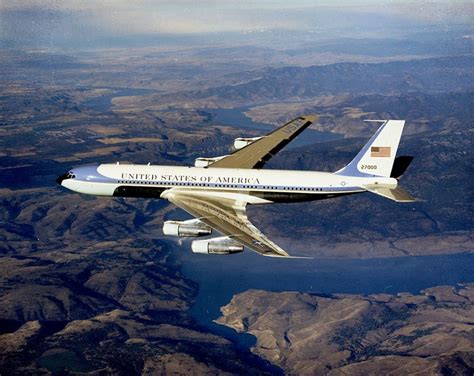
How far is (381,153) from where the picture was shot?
8925 centimetres

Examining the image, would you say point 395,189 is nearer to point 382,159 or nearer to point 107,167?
point 382,159

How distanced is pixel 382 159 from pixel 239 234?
29.1 meters

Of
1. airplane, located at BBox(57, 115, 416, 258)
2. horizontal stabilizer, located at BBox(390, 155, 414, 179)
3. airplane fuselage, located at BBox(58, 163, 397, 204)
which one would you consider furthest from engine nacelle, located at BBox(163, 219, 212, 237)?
horizontal stabilizer, located at BBox(390, 155, 414, 179)

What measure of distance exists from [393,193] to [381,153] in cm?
748

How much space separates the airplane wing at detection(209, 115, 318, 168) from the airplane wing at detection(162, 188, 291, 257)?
11.4m

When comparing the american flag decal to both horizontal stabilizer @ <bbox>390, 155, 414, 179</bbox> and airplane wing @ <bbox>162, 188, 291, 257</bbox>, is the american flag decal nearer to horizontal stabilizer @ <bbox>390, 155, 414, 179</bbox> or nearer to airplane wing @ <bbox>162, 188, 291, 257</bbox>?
horizontal stabilizer @ <bbox>390, 155, 414, 179</bbox>

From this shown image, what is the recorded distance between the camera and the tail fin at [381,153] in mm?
88688

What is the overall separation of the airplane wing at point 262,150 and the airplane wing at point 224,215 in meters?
11.4

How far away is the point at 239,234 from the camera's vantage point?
245ft

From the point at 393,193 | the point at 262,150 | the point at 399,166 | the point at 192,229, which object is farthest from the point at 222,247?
the point at 399,166

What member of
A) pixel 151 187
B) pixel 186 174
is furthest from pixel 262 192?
pixel 151 187

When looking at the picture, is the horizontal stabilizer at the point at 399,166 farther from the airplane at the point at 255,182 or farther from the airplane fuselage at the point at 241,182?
the airplane fuselage at the point at 241,182

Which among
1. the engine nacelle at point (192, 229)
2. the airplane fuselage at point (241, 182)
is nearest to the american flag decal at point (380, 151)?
the airplane fuselage at point (241, 182)

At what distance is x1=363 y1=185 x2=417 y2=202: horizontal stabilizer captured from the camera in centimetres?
8250
